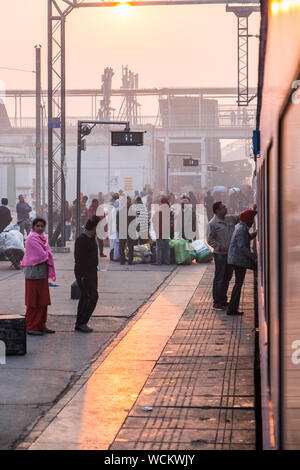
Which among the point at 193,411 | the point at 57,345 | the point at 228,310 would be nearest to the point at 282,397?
the point at 193,411

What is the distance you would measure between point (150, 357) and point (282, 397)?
762 centimetres

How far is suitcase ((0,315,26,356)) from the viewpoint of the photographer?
1020 centimetres

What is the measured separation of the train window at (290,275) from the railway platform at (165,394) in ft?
12.5

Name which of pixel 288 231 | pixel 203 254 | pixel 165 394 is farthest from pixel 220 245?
pixel 288 231

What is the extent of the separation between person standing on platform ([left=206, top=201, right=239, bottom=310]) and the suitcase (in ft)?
13.6

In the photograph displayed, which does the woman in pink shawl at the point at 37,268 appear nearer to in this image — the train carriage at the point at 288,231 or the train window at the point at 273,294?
the train window at the point at 273,294

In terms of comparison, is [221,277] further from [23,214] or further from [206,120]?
[206,120]

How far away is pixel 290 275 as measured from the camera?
2324 mm

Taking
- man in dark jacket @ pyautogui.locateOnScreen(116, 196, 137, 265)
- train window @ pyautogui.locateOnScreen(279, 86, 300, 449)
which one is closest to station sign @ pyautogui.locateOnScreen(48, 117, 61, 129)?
man in dark jacket @ pyautogui.locateOnScreen(116, 196, 137, 265)

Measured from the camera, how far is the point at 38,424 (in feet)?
23.6

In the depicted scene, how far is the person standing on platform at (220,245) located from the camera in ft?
44.2

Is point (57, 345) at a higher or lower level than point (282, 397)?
lower

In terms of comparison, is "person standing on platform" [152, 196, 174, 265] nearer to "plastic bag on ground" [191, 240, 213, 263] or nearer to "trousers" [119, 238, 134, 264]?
"trousers" [119, 238, 134, 264]
